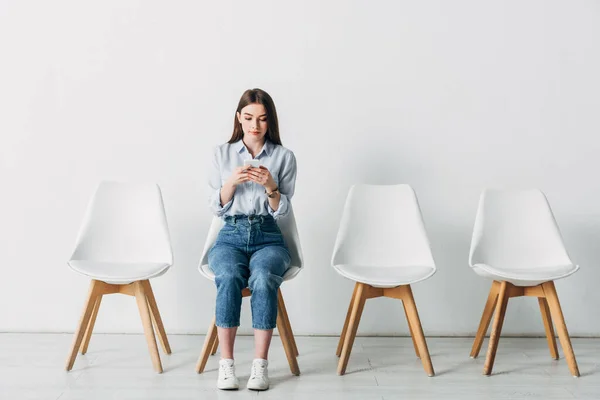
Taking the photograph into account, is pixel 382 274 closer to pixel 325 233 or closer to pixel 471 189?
pixel 325 233

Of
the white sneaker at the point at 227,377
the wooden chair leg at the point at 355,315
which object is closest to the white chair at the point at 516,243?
the wooden chair leg at the point at 355,315

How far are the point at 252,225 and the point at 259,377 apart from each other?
592 millimetres

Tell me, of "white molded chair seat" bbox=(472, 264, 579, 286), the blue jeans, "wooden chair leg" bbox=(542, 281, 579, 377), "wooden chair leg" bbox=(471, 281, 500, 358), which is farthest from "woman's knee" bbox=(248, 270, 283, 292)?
"wooden chair leg" bbox=(542, 281, 579, 377)

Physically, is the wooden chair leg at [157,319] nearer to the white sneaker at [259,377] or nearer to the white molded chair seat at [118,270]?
the white molded chair seat at [118,270]

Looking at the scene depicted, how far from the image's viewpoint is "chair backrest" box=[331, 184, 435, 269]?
2.80 meters

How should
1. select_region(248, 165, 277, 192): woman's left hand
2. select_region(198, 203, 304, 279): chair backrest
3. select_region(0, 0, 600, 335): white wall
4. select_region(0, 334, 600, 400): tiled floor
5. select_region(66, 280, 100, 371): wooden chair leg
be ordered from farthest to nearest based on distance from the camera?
select_region(0, 0, 600, 335): white wall < select_region(198, 203, 304, 279): chair backrest < select_region(66, 280, 100, 371): wooden chair leg < select_region(248, 165, 277, 192): woman's left hand < select_region(0, 334, 600, 400): tiled floor

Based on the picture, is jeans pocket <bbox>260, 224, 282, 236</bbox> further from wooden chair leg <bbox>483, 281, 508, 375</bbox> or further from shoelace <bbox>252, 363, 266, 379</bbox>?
wooden chair leg <bbox>483, 281, 508, 375</bbox>

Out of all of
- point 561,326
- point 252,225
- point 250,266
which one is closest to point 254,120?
point 252,225

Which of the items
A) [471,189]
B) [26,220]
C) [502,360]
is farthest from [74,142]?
[502,360]

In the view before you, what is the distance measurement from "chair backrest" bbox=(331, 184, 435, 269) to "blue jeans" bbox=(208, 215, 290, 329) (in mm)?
358

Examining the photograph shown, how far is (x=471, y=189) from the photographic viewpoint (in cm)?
324

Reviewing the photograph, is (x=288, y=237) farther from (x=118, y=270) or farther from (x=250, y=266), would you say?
(x=118, y=270)

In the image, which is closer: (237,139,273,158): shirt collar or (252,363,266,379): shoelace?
(252,363,266,379): shoelace

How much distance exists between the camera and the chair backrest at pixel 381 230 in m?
2.80
